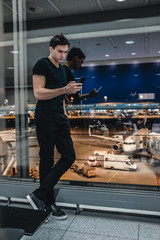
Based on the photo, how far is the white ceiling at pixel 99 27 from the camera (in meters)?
2.41

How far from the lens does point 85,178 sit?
2252 mm

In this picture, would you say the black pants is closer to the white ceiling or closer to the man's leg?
the man's leg

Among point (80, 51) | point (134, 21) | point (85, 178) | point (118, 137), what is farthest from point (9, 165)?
point (134, 21)

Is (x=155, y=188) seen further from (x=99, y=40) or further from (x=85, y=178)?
(x=99, y=40)

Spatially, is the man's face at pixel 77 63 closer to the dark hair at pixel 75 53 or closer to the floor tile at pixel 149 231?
the dark hair at pixel 75 53

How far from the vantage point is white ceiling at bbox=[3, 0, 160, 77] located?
2.41 meters

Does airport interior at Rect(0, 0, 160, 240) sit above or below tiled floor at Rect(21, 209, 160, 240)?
above

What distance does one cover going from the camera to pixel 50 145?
1.65 meters

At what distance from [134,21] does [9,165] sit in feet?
6.77

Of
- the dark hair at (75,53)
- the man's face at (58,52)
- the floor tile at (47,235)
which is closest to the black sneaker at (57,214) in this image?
the floor tile at (47,235)

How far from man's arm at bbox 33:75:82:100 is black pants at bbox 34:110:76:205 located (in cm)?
12

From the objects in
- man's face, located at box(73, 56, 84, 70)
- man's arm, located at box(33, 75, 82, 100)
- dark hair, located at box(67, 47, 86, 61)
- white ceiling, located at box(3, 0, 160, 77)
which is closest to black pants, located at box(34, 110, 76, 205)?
man's arm, located at box(33, 75, 82, 100)

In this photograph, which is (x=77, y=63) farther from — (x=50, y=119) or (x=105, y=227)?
(x=105, y=227)

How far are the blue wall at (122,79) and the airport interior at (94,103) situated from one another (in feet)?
0.03
